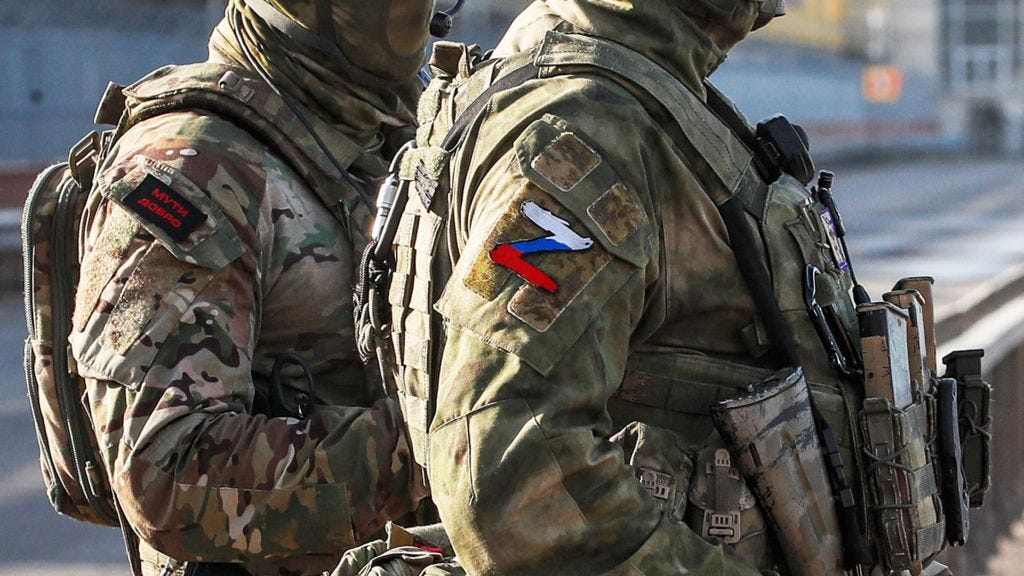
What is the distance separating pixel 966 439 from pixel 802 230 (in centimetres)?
54

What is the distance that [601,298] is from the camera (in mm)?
1972

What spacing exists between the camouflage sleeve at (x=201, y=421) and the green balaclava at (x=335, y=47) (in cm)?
46

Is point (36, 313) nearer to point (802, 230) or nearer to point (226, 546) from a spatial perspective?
point (226, 546)

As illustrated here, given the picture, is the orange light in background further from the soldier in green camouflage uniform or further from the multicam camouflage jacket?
the multicam camouflage jacket

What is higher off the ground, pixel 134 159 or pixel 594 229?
pixel 134 159

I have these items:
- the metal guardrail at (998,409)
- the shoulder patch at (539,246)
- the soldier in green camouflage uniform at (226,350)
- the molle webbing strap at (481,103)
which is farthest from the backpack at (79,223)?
the metal guardrail at (998,409)

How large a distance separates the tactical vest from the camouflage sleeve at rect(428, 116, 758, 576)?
0.42 ft

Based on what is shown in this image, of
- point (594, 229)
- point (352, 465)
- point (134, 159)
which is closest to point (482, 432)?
point (594, 229)

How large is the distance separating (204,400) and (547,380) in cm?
98

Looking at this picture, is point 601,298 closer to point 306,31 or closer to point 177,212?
point 177,212

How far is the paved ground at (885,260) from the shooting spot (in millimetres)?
6578

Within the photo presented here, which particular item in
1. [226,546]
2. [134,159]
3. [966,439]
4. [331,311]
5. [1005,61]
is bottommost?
[226,546]

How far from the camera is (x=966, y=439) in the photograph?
2500 mm

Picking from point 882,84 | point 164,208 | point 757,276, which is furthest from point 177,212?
point 882,84
